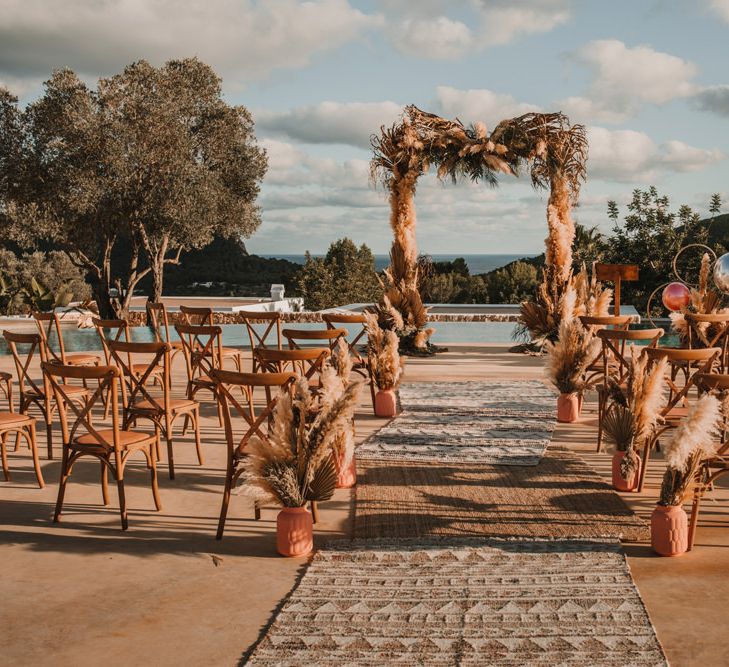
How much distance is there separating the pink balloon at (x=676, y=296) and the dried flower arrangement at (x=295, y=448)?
6.63 m

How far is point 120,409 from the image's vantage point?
7605mm

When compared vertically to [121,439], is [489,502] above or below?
below

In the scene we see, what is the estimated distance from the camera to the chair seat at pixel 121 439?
4.11 meters

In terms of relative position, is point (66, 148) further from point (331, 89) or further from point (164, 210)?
point (331, 89)

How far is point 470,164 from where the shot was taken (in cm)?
1082

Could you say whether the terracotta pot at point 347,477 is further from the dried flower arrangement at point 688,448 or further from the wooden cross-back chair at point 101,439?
the dried flower arrangement at point 688,448

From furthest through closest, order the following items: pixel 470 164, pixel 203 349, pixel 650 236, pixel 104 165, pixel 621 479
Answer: pixel 650 236
pixel 104 165
pixel 470 164
pixel 203 349
pixel 621 479

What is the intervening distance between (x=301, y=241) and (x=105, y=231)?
48.1ft

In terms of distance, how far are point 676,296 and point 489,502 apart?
589cm

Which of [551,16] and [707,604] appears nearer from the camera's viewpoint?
[707,604]

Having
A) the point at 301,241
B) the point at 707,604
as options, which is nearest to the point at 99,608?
the point at 707,604

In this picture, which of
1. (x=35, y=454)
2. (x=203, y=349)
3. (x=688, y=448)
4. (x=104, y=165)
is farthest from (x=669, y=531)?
(x=104, y=165)

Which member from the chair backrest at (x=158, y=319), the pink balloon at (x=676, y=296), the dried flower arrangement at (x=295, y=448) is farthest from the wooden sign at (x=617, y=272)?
the dried flower arrangement at (x=295, y=448)

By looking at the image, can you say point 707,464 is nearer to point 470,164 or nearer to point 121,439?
point 121,439
